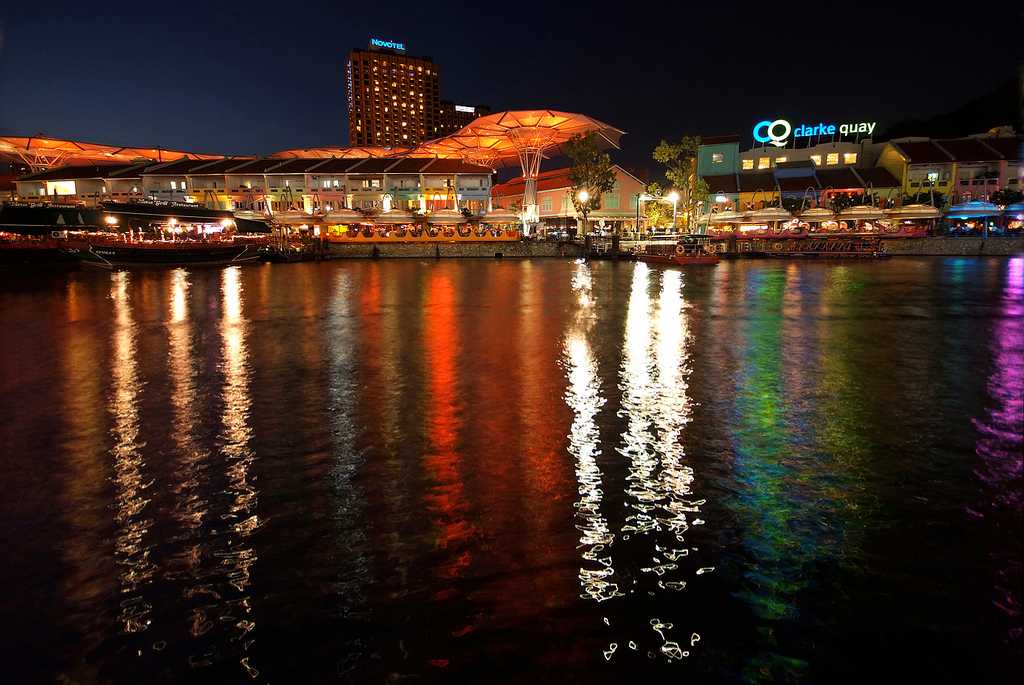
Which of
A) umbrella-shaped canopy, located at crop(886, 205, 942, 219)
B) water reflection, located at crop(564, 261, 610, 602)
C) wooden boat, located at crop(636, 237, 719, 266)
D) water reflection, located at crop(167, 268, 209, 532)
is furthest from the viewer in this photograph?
umbrella-shaped canopy, located at crop(886, 205, 942, 219)

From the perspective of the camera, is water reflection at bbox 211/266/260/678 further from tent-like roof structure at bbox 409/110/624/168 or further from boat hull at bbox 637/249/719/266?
tent-like roof structure at bbox 409/110/624/168

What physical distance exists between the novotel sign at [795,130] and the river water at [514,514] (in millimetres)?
57216

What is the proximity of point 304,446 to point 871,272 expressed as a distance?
1398 inches

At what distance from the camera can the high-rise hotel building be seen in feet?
590

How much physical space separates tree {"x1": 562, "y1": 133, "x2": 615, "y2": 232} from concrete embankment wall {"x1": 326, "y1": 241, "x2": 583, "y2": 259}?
6.30 metres

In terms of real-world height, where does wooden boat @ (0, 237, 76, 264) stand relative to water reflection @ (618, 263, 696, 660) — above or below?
above

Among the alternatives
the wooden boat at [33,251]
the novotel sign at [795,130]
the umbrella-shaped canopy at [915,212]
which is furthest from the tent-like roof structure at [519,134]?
the wooden boat at [33,251]

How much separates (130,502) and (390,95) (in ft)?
650

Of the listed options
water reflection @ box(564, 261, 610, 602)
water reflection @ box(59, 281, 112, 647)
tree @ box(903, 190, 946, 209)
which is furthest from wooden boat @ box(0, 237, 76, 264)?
tree @ box(903, 190, 946, 209)

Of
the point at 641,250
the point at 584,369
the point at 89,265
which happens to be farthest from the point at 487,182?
the point at 584,369

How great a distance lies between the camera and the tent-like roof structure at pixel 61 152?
204ft

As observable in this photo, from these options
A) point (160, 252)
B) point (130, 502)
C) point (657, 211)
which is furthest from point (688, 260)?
point (130, 502)

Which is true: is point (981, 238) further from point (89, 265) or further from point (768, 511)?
point (89, 265)

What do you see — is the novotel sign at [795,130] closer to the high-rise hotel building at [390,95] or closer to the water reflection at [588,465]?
the water reflection at [588,465]
